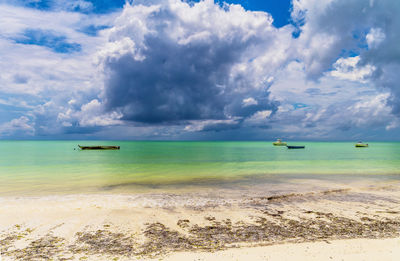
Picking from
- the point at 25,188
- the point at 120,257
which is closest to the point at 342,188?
the point at 120,257

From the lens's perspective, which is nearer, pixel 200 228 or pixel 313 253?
pixel 313 253

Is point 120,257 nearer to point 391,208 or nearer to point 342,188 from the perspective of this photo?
point 391,208

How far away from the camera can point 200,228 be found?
35.7 ft

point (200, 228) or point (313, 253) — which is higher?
point (313, 253)

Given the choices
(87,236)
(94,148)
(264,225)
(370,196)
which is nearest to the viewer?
(87,236)

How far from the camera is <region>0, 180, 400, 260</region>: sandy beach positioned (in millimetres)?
8328

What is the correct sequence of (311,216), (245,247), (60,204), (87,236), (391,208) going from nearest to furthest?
(245,247)
(87,236)
(311,216)
(391,208)
(60,204)

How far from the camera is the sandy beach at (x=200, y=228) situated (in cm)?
833

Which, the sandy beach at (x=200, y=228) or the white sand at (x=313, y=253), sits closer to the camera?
the white sand at (x=313, y=253)

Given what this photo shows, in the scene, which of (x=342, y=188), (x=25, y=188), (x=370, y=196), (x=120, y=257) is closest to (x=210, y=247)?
(x=120, y=257)

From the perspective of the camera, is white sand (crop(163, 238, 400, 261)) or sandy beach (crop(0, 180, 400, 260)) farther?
sandy beach (crop(0, 180, 400, 260))

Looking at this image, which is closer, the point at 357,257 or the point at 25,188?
the point at 357,257

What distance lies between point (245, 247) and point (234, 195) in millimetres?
10124

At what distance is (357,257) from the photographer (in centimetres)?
789
